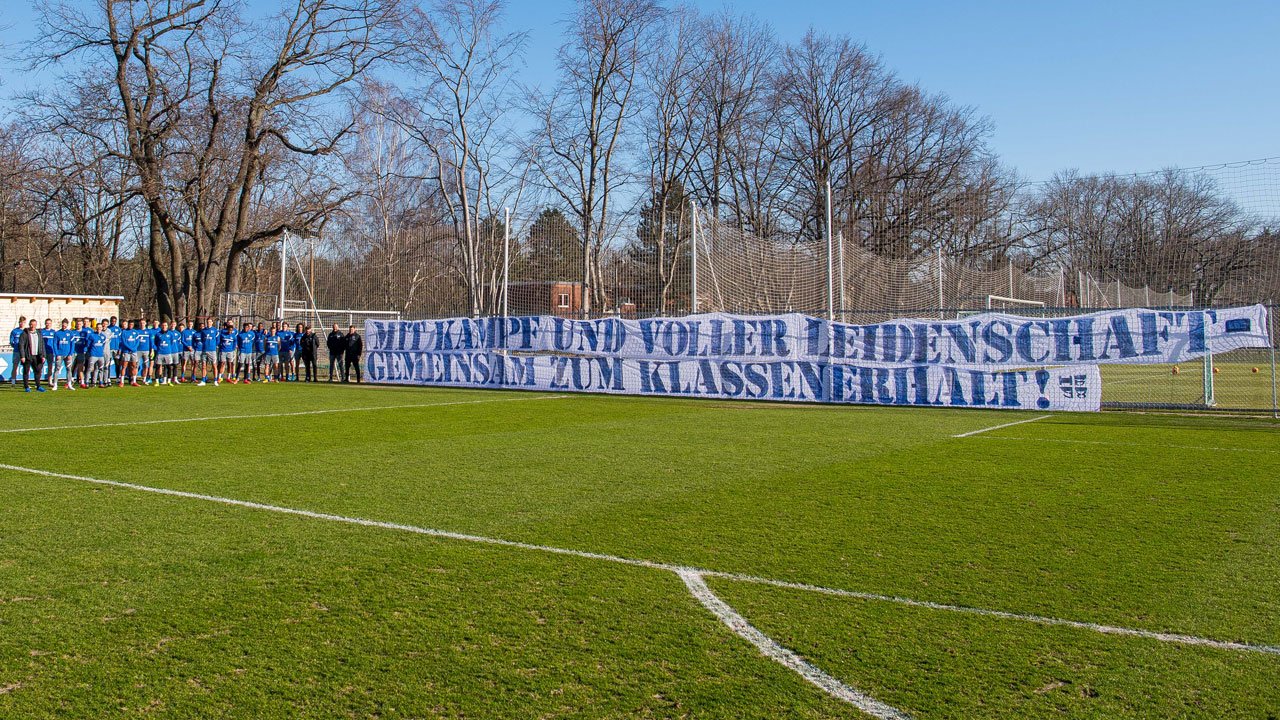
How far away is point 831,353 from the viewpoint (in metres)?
19.2

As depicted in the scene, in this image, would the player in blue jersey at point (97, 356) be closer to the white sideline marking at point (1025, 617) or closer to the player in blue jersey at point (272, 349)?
the player in blue jersey at point (272, 349)

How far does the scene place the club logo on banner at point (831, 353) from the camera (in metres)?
16.5

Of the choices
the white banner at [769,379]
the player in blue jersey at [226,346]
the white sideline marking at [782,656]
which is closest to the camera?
the white sideline marking at [782,656]

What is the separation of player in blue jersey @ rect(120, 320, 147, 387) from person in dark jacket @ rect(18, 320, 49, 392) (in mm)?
1824

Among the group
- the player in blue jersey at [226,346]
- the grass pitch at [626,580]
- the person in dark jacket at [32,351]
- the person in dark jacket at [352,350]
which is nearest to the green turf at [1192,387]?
the grass pitch at [626,580]

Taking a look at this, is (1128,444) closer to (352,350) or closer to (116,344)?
(352,350)

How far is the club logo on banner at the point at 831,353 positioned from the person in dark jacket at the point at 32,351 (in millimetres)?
8686

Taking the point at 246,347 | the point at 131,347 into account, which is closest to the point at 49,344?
the point at 131,347

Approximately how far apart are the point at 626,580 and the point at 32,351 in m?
21.3

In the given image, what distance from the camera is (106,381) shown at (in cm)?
2366

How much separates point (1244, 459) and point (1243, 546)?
4.95m

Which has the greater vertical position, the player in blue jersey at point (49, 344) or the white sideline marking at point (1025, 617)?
the player in blue jersey at point (49, 344)

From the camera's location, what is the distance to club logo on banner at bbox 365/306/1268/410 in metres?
16.5

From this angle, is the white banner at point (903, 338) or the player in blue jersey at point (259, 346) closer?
the white banner at point (903, 338)
